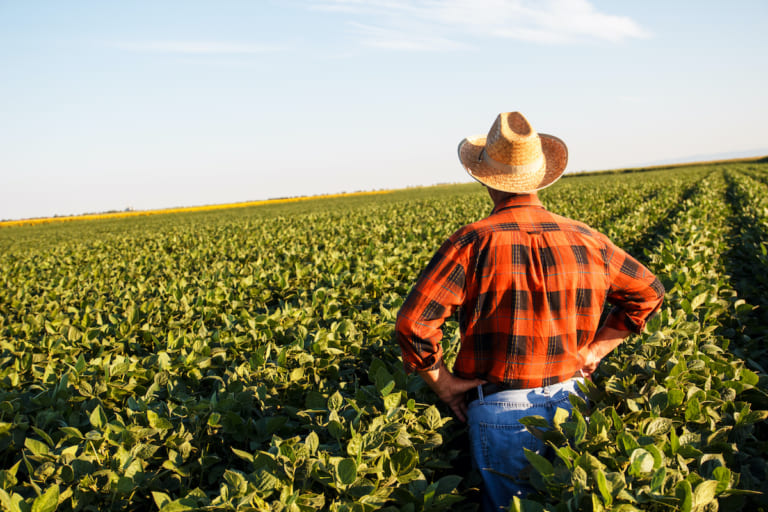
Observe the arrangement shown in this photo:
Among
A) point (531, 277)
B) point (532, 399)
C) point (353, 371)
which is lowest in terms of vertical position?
point (353, 371)

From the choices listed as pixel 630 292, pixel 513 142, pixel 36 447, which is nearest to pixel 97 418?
pixel 36 447

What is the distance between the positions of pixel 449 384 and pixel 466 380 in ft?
0.29

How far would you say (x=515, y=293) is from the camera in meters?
2.03

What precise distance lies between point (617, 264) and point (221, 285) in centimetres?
601

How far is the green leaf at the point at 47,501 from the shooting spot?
176cm

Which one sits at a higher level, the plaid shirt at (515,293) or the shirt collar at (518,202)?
the shirt collar at (518,202)

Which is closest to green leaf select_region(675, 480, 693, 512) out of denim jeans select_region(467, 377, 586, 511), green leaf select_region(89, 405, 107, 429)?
denim jeans select_region(467, 377, 586, 511)

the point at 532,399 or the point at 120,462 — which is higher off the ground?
the point at 532,399

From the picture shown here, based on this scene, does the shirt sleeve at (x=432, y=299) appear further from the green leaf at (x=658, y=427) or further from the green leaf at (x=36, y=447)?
the green leaf at (x=36, y=447)

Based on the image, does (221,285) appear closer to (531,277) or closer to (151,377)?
(151,377)

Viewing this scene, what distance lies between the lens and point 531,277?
2.03 meters

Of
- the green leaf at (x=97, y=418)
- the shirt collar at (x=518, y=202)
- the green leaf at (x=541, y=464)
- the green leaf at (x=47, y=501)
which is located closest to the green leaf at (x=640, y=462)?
the green leaf at (x=541, y=464)

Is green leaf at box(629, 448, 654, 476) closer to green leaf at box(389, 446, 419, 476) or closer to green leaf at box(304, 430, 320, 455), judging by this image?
green leaf at box(389, 446, 419, 476)

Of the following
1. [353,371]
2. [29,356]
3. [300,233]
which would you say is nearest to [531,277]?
[353,371]
